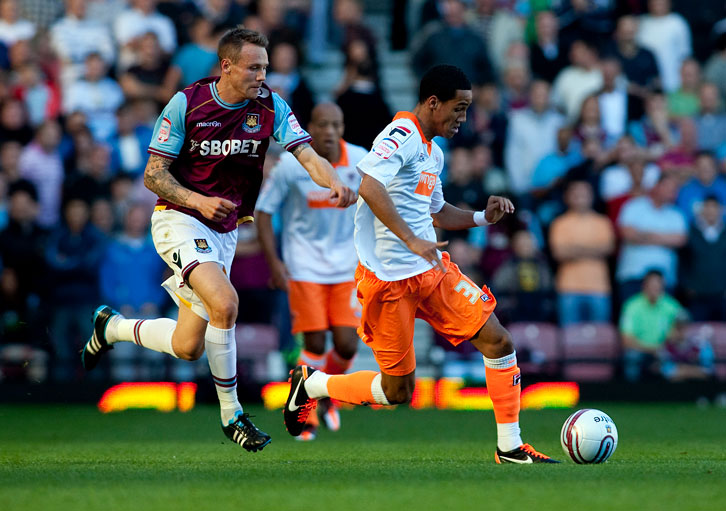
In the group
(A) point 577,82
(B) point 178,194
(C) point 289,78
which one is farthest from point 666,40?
(B) point 178,194

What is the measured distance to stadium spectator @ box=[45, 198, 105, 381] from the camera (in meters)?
14.9

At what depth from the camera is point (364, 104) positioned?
46.9 ft

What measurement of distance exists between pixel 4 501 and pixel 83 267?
9.09 m

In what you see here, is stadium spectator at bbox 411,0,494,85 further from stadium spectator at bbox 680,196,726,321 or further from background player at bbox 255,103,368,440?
background player at bbox 255,103,368,440

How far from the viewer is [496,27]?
59.9 feet

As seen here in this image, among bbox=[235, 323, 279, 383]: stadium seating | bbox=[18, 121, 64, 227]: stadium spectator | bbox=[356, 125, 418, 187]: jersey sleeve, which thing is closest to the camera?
bbox=[356, 125, 418, 187]: jersey sleeve

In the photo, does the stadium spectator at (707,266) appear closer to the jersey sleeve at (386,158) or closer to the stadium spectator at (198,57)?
the stadium spectator at (198,57)

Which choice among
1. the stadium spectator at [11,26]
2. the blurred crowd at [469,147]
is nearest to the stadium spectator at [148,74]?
the blurred crowd at [469,147]

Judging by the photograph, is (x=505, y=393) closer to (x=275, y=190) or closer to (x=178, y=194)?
(x=178, y=194)

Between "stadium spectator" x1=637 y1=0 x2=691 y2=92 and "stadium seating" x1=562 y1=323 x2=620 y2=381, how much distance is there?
181 inches

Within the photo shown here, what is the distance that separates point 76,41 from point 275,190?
7147 mm

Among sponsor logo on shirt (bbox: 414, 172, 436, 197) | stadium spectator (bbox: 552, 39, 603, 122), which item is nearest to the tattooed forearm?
sponsor logo on shirt (bbox: 414, 172, 436, 197)

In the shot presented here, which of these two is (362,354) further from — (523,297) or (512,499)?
(512,499)

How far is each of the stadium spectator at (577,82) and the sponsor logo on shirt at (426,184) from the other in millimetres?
9393
